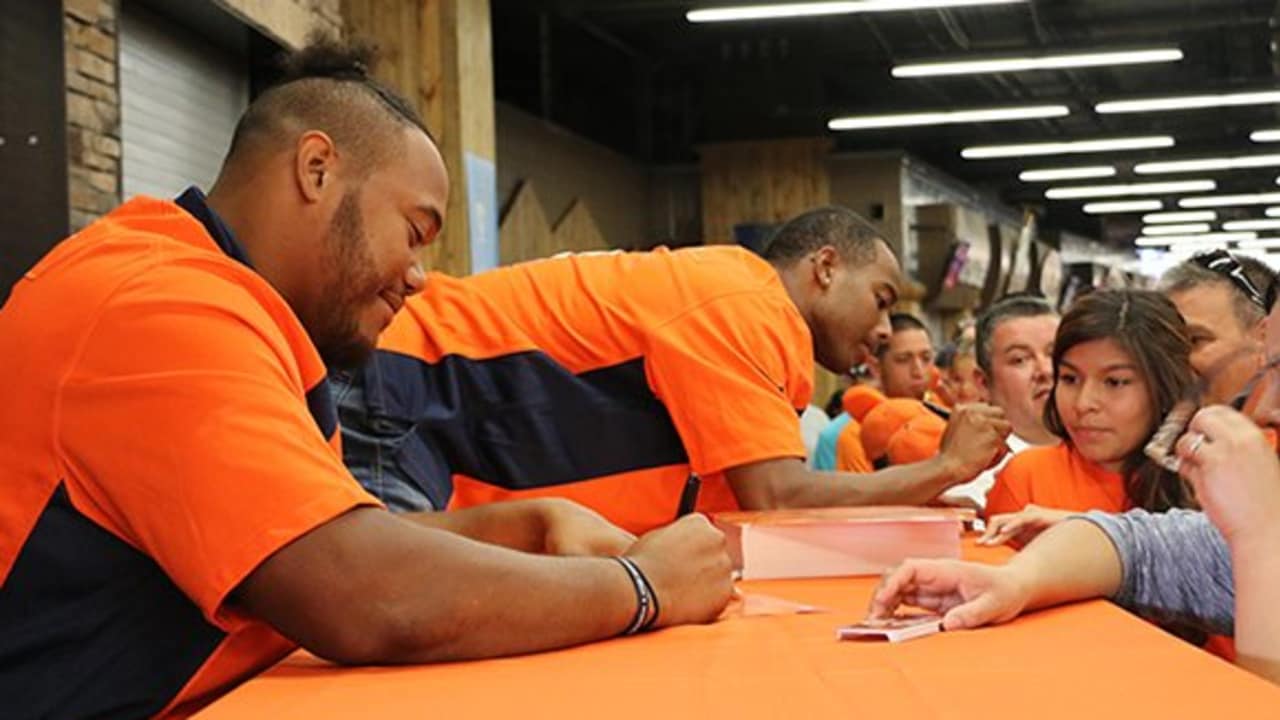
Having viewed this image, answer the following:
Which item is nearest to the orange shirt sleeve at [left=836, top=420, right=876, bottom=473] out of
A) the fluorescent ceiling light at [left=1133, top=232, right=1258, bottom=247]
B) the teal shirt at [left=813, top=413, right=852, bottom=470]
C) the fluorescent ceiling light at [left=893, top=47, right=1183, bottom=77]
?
the teal shirt at [left=813, top=413, right=852, bottom=470]

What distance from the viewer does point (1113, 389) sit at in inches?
118

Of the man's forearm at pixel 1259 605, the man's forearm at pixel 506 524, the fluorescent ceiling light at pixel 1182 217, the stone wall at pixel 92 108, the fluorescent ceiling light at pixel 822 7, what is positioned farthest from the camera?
the fluorescent ceiling light at pixel 1182 217

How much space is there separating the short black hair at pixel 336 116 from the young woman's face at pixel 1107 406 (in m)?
1.55

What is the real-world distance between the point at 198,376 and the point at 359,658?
30cm

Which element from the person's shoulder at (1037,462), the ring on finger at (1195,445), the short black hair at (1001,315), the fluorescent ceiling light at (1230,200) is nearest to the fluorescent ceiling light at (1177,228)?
the fluorescent ceiling light at (1230,200)

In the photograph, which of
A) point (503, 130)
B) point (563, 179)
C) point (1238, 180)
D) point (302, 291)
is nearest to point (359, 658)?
point (302, 291)

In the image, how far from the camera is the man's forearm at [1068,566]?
1.72 m

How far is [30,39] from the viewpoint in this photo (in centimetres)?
413

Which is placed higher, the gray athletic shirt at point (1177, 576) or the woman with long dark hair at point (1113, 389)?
the woman with long dark hair at point (1113, 389)

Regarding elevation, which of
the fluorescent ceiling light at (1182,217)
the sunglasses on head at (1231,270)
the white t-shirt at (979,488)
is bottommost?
the white t-shirt at (979,488)

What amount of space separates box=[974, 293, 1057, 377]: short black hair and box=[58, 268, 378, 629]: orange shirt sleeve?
135 inches

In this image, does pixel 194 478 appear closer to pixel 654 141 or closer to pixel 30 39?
pixel 30 39

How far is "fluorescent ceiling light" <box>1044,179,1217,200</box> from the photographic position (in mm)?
20797

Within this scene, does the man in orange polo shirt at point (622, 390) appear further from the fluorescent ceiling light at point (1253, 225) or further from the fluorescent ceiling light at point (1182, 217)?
the fluorescent ceiling light at point (1253, 225)
